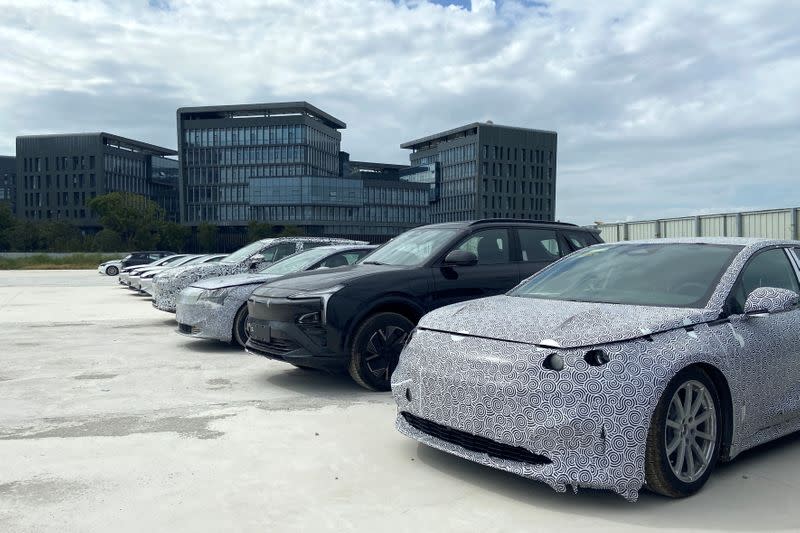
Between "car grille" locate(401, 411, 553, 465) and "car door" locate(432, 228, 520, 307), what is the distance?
107 inches

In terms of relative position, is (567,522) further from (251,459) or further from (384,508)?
(251,459)

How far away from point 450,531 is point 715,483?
5.95ft

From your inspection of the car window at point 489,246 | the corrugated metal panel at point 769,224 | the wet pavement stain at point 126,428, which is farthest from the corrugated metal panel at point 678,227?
the wet pavement stain at point 126,428

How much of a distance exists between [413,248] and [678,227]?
22.8 m

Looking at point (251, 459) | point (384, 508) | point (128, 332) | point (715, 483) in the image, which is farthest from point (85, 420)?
point (128, 332)

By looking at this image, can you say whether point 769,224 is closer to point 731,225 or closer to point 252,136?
point 731,225

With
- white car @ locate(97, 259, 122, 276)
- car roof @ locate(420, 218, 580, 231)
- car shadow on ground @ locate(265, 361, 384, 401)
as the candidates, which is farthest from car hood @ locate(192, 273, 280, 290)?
white car @ locate(97, 259, 122, 276)

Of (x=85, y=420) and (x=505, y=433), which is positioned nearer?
(x=505, y=433)

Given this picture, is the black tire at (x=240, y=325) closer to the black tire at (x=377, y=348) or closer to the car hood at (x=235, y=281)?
the car hood at (x=235, y=281)

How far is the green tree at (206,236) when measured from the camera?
11000cm

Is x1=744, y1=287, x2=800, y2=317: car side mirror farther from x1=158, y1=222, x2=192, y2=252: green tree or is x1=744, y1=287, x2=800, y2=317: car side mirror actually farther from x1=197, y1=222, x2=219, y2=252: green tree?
x1=197, y1=222, x2=219, y2=252: green tree

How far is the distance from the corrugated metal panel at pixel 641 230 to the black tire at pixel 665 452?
2648 cm

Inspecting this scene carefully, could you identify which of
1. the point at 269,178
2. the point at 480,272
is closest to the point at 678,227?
the point at 480,272

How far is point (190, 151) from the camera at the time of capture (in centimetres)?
12169
